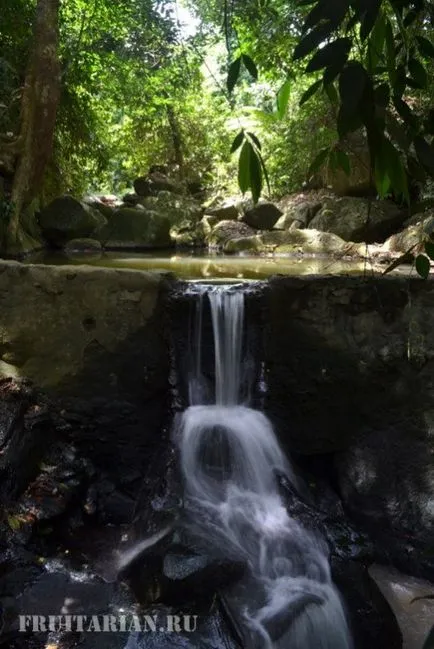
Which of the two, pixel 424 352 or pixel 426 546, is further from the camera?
pixel 424 352

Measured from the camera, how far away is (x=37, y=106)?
862cm

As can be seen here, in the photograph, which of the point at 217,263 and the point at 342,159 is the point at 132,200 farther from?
the point at 342,159

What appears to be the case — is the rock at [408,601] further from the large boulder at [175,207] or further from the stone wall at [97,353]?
the large boulder at [175,207]

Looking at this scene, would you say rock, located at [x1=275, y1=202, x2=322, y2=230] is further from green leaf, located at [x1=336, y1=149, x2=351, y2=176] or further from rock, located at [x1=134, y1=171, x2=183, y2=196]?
green leaf, located at [x1=336, y1=149, x2=351, y2=176]

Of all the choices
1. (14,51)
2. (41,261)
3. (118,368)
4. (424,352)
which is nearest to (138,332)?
(118,368)

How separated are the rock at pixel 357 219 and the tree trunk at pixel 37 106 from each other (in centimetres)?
582

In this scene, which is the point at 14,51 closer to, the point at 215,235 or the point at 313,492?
the point at 215,235

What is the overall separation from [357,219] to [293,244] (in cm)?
183

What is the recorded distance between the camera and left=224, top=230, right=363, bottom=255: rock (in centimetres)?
973

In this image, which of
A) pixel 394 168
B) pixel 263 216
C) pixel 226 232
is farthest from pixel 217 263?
pixel 394 168

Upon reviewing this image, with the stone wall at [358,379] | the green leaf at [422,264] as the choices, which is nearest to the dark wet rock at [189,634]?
the stone wall at [358,379]

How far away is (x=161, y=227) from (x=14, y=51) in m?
4.04

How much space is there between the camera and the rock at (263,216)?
38.8 ft

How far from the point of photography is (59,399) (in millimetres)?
4324
